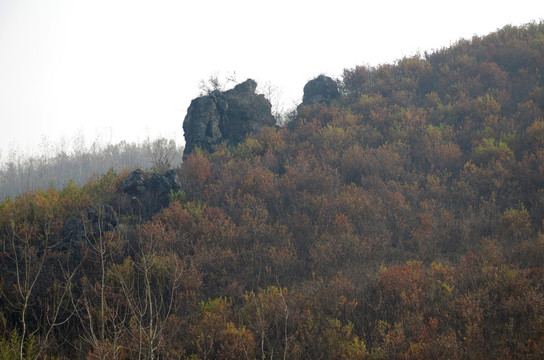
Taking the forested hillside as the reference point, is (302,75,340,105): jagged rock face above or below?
above

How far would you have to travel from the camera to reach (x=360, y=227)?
9.92m

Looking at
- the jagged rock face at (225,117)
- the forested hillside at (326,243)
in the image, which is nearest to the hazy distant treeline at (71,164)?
the jagged rock face at (225,117)

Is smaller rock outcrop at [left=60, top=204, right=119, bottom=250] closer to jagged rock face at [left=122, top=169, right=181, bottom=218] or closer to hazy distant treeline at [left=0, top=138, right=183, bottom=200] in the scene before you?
jagged rock face at [left=122, top=169, right=181, bottom=218]

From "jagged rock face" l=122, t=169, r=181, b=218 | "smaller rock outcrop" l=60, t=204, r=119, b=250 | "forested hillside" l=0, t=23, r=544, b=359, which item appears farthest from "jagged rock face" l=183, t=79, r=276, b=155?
"smaller rock outcrop" l=60, t=204, r=119, b=250

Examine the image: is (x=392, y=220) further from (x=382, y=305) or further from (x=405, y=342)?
(x=405, y=342)

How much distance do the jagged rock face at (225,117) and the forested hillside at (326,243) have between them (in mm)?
1071

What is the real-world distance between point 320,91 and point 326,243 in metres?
12.3

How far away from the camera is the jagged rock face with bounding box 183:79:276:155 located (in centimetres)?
1597

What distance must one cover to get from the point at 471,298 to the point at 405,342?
5.53 feet

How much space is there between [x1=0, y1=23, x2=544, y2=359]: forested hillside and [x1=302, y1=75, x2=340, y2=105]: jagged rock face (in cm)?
128

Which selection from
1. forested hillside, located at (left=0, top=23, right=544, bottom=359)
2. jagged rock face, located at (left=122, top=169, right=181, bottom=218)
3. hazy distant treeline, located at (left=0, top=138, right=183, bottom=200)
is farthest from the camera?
hazy distant treeline, located at (left=0, top=138, right=183, bottom=200)

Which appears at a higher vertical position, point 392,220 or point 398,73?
point 398,73

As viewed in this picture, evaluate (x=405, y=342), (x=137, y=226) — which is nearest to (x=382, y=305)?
(x=405, y=342)

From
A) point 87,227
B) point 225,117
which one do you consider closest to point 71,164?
point 225,117
